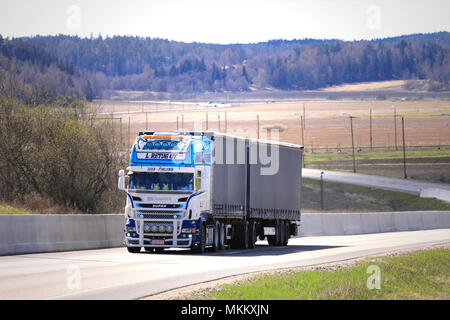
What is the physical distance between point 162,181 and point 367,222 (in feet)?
86.9

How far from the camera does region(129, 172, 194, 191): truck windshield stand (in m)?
24.7

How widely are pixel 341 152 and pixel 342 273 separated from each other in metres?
116

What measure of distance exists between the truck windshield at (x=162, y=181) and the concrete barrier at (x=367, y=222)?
19.6 m

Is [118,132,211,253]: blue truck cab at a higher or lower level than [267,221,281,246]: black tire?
higher

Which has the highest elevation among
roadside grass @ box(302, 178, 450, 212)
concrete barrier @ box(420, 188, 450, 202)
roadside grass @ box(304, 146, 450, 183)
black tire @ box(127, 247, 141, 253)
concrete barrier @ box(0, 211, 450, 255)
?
concrete barrier @ box(0, 211, 450, 255)

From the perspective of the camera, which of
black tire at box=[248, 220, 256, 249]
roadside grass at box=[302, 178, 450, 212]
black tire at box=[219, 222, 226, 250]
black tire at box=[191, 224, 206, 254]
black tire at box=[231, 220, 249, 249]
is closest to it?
black tire at box=[191, 224, 206, 254]

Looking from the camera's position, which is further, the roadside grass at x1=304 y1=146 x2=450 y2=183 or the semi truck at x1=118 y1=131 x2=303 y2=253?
the roadside grass at x1=304 y1=146 x2=450 y2=183

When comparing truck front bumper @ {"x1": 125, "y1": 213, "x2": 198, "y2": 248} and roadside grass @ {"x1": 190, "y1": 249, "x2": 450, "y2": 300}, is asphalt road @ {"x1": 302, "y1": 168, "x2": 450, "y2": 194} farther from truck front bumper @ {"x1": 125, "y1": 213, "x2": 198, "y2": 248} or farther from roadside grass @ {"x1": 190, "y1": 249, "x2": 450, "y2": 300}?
roadside grass @ {"x1": 190, "y1": 249, "x2": 450, "y2": 300}

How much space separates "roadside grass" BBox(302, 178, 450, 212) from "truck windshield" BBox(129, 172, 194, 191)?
48.1 m

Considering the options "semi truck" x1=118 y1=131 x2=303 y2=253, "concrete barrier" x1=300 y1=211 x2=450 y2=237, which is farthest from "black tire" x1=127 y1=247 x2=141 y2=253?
"concrete barrier" x1=300 y1=211 x2=450 y2=237

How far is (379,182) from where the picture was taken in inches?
3595

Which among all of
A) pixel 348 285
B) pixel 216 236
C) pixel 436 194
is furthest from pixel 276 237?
pixel 436 194
